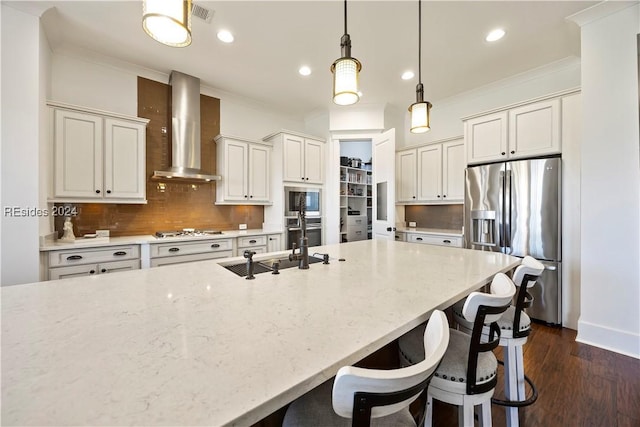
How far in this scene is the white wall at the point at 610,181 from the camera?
2.18m

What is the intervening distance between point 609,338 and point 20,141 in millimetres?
5145

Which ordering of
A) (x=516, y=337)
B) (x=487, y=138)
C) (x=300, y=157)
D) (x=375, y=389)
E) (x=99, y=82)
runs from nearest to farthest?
(x=375, y=389), (x=516, y=337), (x=99, y=82), (x=487, y=138), (x=300, y=157)

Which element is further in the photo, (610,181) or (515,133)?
(515,133)

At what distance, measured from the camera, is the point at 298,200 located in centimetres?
396

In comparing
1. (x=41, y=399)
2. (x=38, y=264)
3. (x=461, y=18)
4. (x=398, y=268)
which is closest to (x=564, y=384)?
(x=398, y=268)

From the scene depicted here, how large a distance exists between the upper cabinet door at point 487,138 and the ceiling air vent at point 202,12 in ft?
10.2

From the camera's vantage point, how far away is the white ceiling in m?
2.33

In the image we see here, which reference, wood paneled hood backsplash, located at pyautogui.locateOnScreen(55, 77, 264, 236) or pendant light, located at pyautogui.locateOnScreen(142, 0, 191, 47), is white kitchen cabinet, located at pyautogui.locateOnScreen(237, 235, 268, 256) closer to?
wood paneled hood backsplash, located at pyautogui.locateOnScreen(55, 77, 264, 236)

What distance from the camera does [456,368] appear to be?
104 cm

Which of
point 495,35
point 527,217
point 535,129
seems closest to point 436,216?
point 527,217

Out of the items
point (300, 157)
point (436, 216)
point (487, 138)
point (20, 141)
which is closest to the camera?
point (20, 141)

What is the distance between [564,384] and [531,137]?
7.68 ft

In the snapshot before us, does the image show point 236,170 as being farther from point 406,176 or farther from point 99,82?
point 406,176

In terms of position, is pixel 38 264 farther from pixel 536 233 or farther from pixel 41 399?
pixel 536 233
